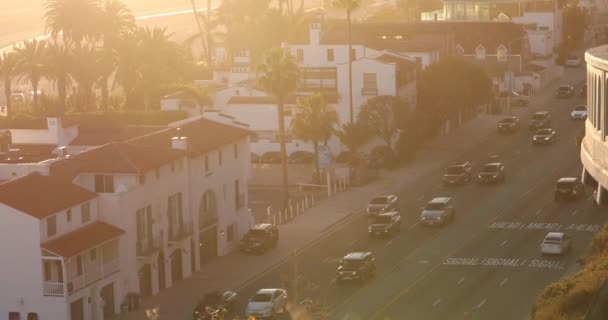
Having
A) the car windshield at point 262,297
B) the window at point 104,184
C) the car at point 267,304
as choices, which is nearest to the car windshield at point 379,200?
the window at point 104,184

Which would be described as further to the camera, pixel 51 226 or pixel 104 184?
pixel 104 184

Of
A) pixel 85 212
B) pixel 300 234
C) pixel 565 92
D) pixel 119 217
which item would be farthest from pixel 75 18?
pixel 85 212

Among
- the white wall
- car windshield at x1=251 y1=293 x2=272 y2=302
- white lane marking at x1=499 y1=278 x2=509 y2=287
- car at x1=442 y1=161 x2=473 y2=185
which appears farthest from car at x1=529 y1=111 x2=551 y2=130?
the white wall

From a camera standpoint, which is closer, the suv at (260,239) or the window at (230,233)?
the suv at (260,239)

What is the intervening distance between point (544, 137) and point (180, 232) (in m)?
47.0

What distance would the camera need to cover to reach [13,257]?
67688 millimetres

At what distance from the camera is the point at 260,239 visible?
82812mm

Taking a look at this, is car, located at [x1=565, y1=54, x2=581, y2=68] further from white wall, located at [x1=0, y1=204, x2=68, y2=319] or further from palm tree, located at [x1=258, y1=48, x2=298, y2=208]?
white wall, located at [x1=0, y1=204, x2=68, y2=319]

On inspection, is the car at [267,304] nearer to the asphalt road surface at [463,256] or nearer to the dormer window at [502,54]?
the asphalt road surface at [463,256]

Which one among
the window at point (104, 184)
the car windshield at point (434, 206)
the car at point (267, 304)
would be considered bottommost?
the car at point (267, 304)

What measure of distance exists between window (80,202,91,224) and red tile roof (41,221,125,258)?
0.33m

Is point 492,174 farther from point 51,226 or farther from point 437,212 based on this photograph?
point 51,226

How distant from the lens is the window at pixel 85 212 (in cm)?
7094

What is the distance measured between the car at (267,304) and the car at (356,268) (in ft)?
20.9
